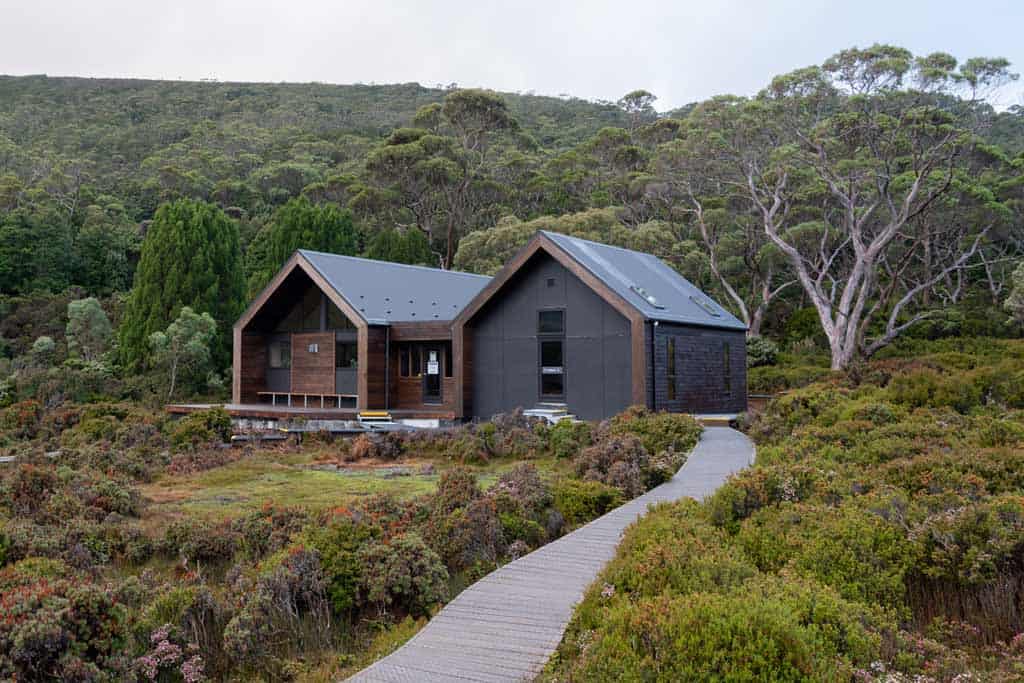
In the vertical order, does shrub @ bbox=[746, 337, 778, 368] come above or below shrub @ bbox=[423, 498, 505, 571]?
above

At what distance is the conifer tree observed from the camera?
103 ft

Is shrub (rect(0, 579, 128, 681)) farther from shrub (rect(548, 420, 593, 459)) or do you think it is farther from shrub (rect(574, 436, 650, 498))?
shrub (rect(548, 420, 593, 459))

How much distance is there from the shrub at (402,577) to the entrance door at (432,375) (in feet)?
53.8

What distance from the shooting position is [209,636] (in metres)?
6.16

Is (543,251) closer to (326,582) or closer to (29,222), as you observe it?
(326,582)

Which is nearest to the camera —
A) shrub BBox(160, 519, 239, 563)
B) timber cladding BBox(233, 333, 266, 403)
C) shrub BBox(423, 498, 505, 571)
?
shrub BBox(423, 498, 505, 571)

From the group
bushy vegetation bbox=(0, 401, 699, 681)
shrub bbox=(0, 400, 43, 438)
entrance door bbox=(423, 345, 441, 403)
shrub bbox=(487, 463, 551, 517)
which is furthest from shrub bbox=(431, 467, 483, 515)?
shrub bbox=(0, 400, 43, 438)

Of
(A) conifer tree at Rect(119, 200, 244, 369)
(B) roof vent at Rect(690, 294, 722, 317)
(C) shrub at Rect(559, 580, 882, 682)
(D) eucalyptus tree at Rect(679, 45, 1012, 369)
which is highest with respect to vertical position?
(D) eucalyptus tree at Rect(679, 45, 1012, 369)

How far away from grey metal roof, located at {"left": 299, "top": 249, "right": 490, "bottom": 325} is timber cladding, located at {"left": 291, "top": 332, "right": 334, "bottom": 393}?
6.30ft

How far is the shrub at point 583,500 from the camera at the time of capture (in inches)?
372

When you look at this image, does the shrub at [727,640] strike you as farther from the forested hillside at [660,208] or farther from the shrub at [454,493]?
the forested hillside at [660,208]

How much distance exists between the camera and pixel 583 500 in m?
9.59

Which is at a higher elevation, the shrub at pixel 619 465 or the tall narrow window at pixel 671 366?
the tall narrow window at pixel 671 366

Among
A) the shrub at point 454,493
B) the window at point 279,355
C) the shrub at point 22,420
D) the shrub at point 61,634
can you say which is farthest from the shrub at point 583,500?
the window at point 279,355
